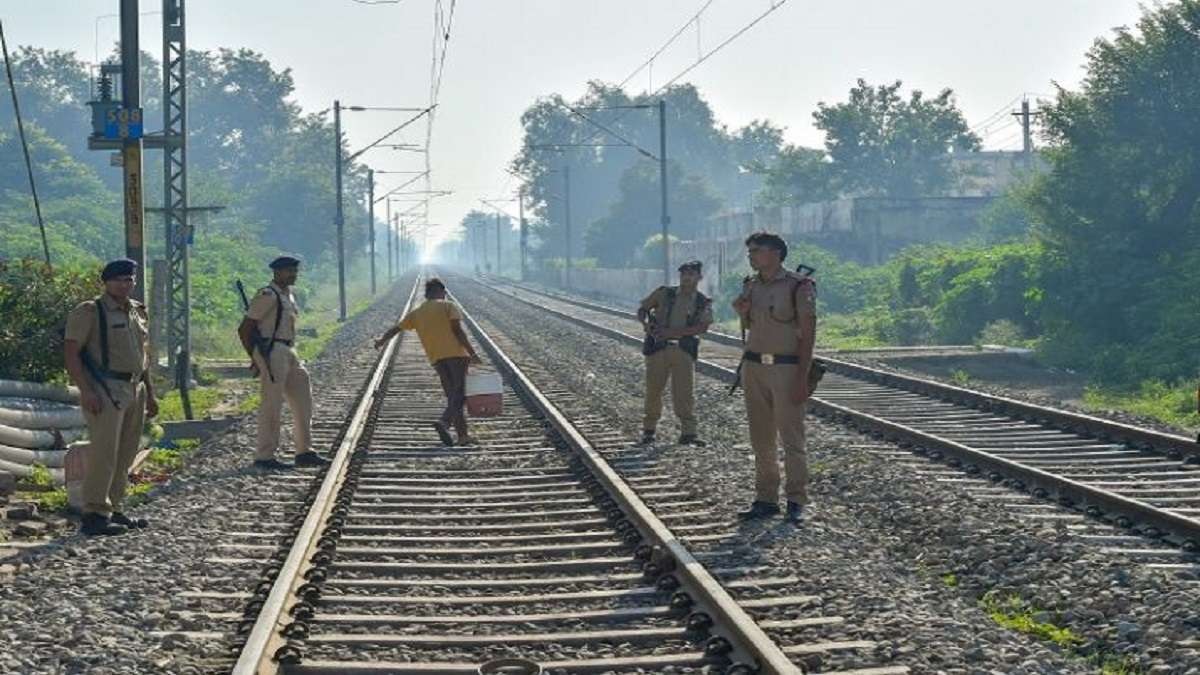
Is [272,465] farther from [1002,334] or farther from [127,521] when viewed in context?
[1002,334]

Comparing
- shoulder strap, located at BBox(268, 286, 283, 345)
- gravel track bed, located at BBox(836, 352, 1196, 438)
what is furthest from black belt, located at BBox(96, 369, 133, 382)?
gravel track bed, located at BBox(836, 352, 1196, 438)

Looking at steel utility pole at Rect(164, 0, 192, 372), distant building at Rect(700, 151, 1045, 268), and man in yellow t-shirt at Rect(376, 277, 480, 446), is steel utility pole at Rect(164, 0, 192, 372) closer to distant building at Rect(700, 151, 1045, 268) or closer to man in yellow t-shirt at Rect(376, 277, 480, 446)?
man in yellow t-shirt at Rect(376, 277, 480, 446)

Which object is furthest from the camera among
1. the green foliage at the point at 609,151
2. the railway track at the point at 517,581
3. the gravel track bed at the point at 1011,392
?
the green foliage at the point at 609,151

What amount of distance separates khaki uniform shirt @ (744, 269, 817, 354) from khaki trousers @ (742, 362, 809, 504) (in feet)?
0.55

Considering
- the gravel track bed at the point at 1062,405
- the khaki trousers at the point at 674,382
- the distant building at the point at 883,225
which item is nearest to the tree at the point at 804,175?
the distant building at the point at 883,225

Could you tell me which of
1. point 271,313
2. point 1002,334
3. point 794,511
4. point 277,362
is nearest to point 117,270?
point 271,313

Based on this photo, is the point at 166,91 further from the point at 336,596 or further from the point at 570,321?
the point at 570,321

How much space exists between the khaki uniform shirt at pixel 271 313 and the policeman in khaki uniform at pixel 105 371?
2408 mm

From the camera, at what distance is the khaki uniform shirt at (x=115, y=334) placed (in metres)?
9.17

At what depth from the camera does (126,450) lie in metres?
9.63

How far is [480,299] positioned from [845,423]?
1895 inches

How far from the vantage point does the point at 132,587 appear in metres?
7.63

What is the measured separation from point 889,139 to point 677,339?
63446 mm

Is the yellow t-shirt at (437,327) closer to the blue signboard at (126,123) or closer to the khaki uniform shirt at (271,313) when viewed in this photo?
the khaki uniform shirt at (271,313)
